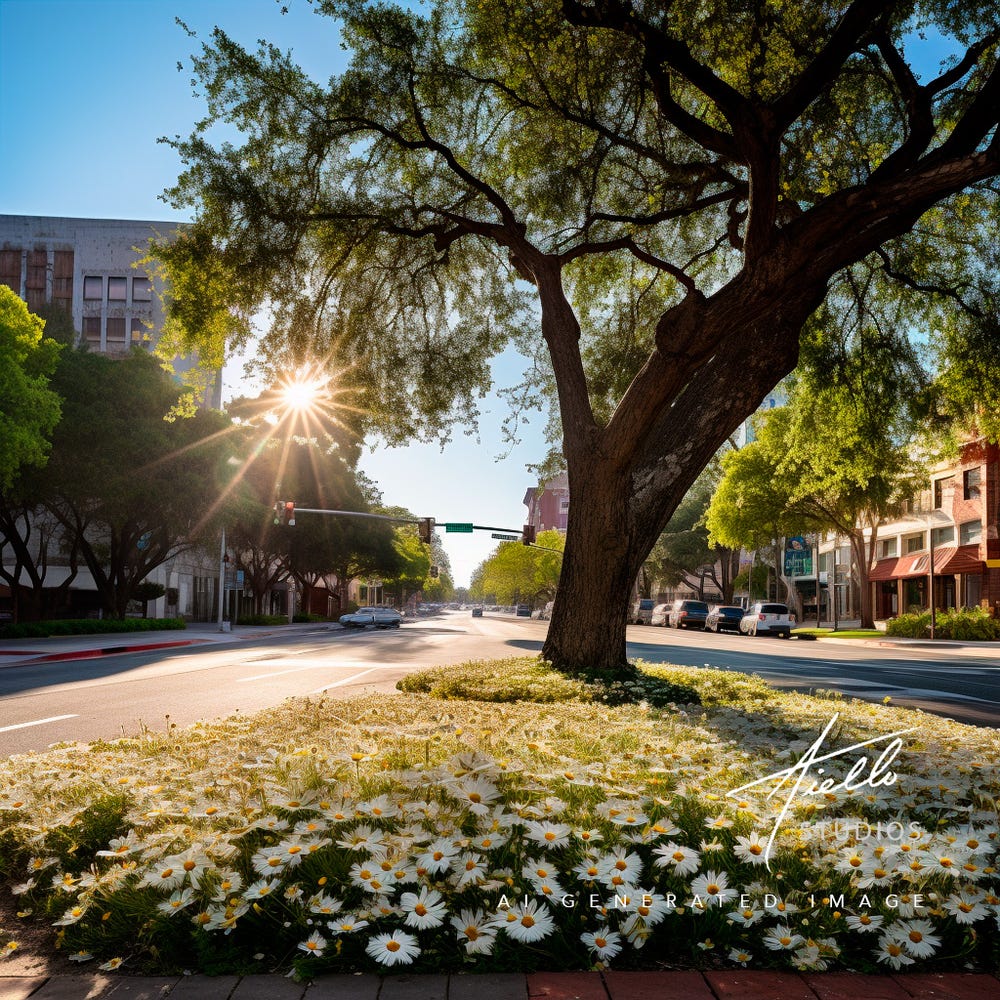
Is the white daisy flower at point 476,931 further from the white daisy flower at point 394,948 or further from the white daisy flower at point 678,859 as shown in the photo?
the white daisy flower at point 678,859

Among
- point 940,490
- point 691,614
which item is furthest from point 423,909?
point 691,614

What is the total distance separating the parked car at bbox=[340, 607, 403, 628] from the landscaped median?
150 ft

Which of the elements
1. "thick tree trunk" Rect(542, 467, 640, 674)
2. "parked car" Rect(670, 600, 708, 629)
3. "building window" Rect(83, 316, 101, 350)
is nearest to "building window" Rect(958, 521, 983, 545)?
"parked car" Rect(670, 600, 708, 629)

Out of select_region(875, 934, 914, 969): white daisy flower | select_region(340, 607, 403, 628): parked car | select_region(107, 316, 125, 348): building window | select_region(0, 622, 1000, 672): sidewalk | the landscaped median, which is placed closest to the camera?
select_region(875, 934, 914, 969): white daisy flower

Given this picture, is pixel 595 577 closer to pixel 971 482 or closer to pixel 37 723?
pixel 37 723

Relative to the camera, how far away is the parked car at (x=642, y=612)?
63000 millimetres

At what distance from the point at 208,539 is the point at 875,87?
108 feet

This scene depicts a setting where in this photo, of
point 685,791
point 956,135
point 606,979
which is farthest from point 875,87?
point 606,979

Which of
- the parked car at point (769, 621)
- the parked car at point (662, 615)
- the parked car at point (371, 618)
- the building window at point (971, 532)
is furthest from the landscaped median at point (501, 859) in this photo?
the parked car at point (662, 615)

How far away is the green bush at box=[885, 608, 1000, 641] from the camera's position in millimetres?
33281

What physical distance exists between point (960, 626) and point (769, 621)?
8788mm

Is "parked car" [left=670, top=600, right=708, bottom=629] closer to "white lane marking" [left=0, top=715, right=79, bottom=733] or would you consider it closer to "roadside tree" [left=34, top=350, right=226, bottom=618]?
"roadside tree" [left=34, top=350, right=226, bottom=618]

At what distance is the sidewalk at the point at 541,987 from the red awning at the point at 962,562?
42695 mm

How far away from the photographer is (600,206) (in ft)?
43.5
